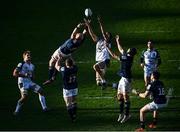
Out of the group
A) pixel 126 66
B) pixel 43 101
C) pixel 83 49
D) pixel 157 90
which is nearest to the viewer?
pixel 157 90

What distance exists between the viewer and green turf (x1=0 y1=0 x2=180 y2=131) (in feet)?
82.2

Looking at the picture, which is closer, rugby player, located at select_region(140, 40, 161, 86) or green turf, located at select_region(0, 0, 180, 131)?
green turf, located at select_region(0, 0, 180, 131)

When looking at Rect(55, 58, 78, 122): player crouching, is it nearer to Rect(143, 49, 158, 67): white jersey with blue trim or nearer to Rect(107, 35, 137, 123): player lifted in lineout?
Rect(107, 35, 137, 123): player lifted in lineout

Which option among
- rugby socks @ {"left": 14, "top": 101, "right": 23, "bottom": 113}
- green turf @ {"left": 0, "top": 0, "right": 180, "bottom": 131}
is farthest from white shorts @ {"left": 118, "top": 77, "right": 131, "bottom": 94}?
rugby socks @ {"left": 14, "top": 101, "right": 23, "bottom": 113}

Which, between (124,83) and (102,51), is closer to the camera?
(124,83)

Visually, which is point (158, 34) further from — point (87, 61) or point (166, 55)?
point (87, 61)

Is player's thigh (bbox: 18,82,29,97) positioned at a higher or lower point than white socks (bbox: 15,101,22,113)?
higher

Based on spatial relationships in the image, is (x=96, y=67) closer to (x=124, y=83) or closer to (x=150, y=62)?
(x=150, y=62)

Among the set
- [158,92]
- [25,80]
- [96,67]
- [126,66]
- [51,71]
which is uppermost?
[96,67]

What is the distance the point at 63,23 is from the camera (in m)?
39.9

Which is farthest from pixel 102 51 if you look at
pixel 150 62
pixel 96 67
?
pixel 150 62

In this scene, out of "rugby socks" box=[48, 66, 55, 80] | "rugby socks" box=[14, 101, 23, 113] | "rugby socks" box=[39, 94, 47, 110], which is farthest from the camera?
"rugby socks" box=[48, 66, 55, 80]

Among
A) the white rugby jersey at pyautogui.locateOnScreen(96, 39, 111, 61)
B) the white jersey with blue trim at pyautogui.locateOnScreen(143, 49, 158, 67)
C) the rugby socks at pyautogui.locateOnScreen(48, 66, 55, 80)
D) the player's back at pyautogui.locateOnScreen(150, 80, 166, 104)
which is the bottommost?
the player's back at pyautogui.locateOnScreen(150, 80, 166, 104)

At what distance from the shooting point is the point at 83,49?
35.4 meters
